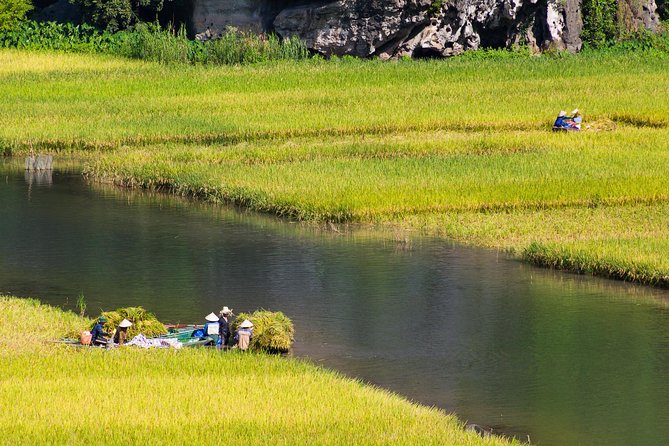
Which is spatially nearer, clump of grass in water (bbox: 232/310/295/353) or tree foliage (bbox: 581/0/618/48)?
clump of grass in water (bbox: 232/310/295/353)

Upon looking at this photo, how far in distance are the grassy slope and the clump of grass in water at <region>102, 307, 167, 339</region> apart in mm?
414

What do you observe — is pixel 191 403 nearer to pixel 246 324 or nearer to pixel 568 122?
pixel 246 324

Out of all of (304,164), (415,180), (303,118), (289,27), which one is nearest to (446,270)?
(415,180)

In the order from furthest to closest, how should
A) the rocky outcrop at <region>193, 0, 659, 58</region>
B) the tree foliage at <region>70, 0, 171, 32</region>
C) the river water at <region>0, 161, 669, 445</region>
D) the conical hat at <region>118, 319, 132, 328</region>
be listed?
the tree foliage at <region>70, 0, 171, 32</region>
the rocky outcrop at <region>193, 0, 659, 58</region>
the conical hat at <region>118, 319, 132, 328</region>
the river water at <region>0, 161, 669, 445</region>

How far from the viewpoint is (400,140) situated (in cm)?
2536

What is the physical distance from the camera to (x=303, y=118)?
2758cm

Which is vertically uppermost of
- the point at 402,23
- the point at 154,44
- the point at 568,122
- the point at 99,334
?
the point at 402,23

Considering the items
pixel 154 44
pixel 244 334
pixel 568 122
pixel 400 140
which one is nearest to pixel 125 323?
pixel 244 334

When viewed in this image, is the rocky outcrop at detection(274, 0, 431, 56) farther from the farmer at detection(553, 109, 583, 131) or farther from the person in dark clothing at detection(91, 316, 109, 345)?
the person in dark clothing at detection(91, 316, 109, 345)

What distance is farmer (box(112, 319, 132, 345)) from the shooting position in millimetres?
11367

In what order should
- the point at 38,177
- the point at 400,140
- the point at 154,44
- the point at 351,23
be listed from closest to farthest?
the point at 38,177, the point at 400,140, the point at 154,44, the point at 351,23

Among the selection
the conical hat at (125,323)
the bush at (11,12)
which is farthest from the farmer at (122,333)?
the bush at (11,12)

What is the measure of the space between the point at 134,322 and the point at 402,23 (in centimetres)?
2943

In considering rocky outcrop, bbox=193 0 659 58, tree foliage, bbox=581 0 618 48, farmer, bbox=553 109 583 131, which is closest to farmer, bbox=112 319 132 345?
farmer, bbox=553 109 583 131
